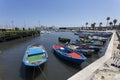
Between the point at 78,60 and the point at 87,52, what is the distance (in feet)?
16.8

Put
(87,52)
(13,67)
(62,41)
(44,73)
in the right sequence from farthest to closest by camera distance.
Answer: (62,41), (87,52), (13,67), (44,73)

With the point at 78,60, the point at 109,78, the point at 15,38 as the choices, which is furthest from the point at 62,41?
the point at 109,78

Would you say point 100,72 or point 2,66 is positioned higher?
point 100,72

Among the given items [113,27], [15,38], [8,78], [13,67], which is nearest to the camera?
[8,78]

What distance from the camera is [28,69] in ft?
40.6

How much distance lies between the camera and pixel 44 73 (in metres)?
11.8

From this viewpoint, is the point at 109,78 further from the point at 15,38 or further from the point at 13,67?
the point at 15,38

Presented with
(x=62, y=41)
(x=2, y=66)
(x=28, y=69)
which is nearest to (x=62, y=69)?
(x=28, y=69)

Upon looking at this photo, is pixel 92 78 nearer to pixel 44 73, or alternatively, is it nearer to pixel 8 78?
pixel 44 73

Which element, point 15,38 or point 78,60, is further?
point 15,38

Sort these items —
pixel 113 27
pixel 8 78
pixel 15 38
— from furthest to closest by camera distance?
pixel 113 27
pixel 15 38
pixel 8 78

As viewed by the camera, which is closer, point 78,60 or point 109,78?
point 109,78

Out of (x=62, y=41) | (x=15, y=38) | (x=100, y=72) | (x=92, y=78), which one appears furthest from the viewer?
(x=15, y=38)

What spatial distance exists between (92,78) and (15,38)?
37537 mm
